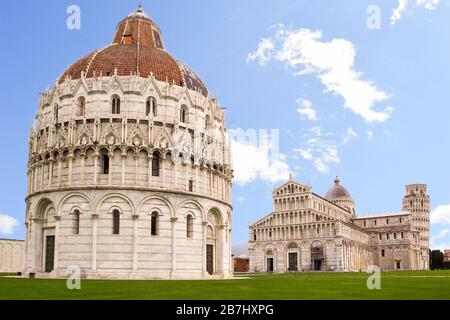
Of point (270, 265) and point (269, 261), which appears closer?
point (270, 265)

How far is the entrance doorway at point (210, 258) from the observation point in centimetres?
5134

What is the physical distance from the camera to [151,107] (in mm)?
48469

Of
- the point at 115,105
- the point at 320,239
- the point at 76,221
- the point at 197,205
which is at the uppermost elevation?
the point at 115,105

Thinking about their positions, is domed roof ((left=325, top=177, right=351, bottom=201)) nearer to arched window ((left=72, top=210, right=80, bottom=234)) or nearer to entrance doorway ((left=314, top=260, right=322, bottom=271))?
entrance doorway ((left=314, top=260, right=322, bottom=271))

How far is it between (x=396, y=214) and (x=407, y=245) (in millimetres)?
9150

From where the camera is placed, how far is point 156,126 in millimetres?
48250

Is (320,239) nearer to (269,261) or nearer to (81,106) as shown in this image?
(269,261)

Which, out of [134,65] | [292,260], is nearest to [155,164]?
[134,65]

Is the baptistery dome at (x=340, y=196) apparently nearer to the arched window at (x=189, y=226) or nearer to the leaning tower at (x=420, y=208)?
the leaning tower at (x=420, y=208)

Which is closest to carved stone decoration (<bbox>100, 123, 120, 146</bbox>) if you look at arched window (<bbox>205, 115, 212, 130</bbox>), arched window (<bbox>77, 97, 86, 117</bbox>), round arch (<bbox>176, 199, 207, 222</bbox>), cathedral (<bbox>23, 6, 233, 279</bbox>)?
cathedral (<bbox>23, 6, 233, 279</bbox>)

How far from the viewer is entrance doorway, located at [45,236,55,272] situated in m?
47.1

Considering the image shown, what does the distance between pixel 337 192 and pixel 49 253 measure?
118710 millimetres

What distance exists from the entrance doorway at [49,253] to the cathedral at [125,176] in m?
0.10
